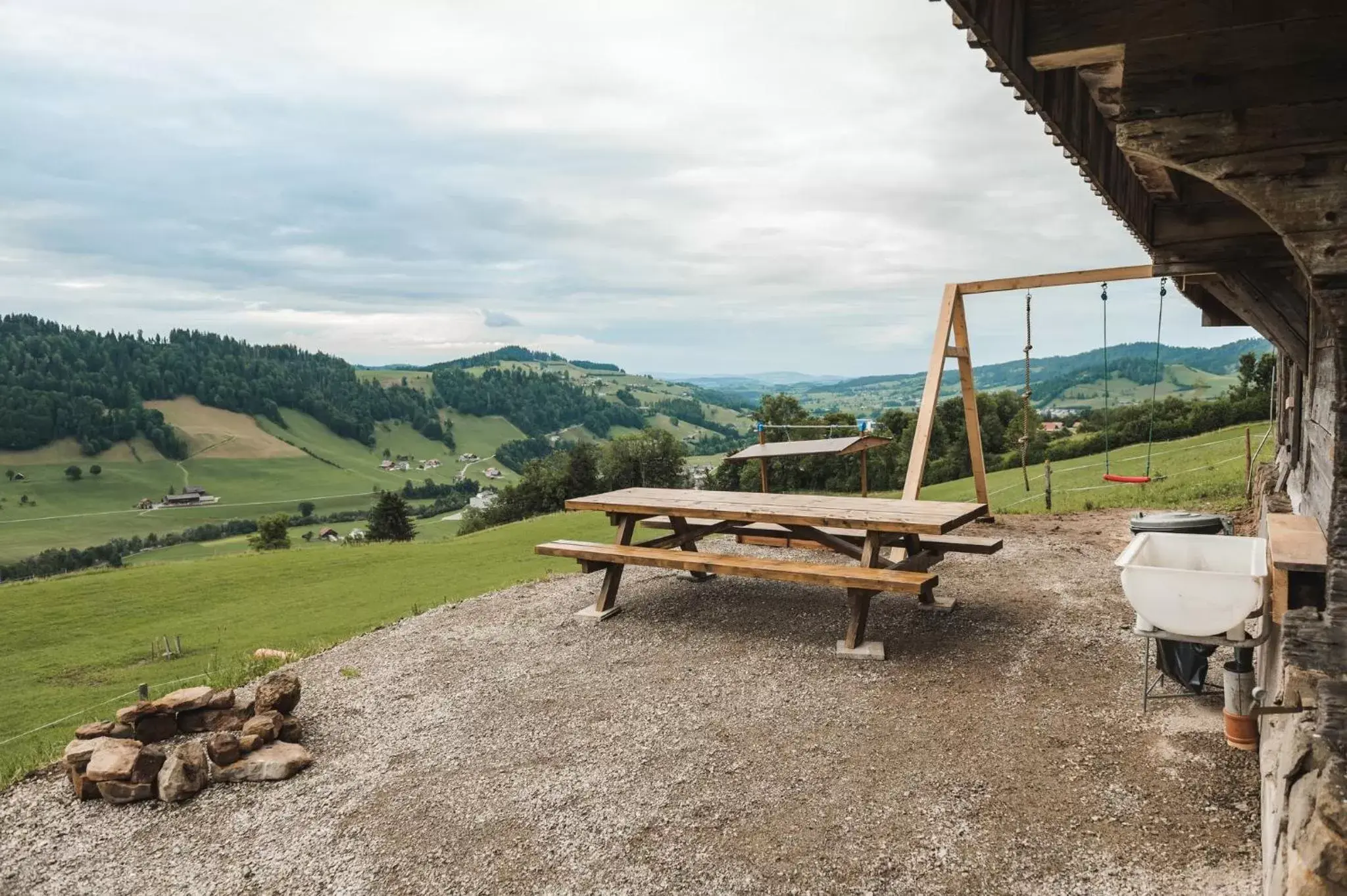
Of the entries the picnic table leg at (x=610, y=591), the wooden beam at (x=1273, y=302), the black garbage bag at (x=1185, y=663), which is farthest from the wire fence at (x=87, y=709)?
the wooden beam at (x=1273, y=302)

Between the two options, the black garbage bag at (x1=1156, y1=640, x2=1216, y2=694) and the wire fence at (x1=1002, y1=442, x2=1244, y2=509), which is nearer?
the black garbage bag at (x1=1156, y1=640, x2=1216, y2=694)

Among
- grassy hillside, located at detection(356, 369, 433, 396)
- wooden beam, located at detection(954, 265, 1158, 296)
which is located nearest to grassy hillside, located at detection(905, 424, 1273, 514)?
wooden beam, located at detection(954, 265, 1158, 296)

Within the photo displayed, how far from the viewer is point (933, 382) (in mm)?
9484

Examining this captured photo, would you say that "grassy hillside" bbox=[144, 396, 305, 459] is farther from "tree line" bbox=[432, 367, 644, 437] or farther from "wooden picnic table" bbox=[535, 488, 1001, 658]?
"wooden picnic table" bbox=[535, 488, 1001, 658]

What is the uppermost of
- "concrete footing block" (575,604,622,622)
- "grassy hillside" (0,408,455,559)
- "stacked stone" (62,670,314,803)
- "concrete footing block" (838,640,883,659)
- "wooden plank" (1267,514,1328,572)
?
"wooden plank" (1267,514,1328,572)

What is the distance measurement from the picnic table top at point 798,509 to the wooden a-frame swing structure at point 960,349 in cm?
243

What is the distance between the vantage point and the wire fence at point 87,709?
689 cm

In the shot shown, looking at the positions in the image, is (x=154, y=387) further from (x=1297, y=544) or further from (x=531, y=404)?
(x=1297, y=544)

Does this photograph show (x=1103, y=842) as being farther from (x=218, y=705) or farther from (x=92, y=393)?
(x=92, y=393)

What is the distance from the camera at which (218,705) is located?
16.2 ft

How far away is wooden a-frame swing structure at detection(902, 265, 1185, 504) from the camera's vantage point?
892 centimetres

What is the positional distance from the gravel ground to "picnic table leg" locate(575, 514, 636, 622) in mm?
886

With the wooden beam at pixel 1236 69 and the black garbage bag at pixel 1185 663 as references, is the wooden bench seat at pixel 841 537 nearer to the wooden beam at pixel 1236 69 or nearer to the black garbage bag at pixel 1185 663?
the black garbage bag at pixel 1185 663

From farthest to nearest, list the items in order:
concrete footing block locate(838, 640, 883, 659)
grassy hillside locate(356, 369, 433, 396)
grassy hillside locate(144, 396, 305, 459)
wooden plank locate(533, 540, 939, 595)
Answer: grassy hillside locate(356, 369, 433, 396)
grassy hillside locate(144, 396, 305, 459)
concrete footing block locate(838, 640, 883, 659)
wooden plank locate(533, 540, 939, 595)
